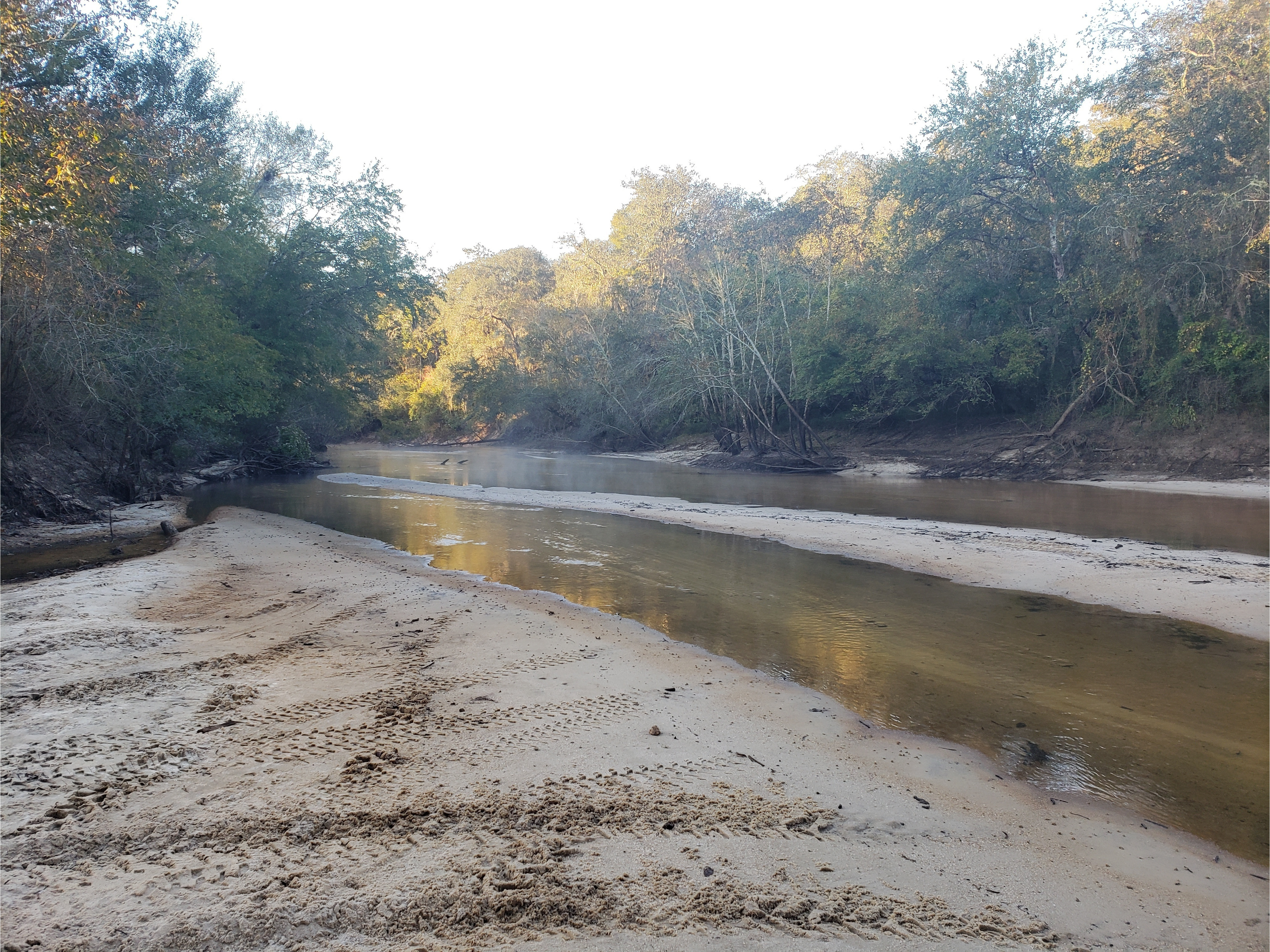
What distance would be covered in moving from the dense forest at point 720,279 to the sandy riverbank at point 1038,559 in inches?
405

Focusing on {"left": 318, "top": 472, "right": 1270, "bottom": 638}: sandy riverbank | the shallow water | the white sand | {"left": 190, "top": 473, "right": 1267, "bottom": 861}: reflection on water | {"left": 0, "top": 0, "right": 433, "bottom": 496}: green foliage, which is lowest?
{"left": 190, "top": 473, "right": 1267, "bottom": 861}: reflection on water

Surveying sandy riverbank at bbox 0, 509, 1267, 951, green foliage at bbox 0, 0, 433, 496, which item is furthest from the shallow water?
sandy riverbank at bbox 0, 509, 1267, 951

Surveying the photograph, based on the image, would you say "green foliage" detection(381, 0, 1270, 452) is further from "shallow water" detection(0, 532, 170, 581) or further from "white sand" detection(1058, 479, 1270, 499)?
"shallow water" detection(0, 532, 170, 581)

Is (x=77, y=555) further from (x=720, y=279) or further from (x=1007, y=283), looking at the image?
(x=1007, y=283)

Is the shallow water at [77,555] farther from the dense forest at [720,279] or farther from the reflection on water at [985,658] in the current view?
the reflection on water at [985,658]

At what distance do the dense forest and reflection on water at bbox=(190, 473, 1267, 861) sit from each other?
23.3ft

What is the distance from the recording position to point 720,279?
26.3 metres

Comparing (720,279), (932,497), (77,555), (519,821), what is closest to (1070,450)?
(932,497)

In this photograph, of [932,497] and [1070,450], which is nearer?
[932,497]

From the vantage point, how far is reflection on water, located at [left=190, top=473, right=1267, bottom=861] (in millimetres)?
4359

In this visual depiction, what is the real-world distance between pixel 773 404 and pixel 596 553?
643 inches

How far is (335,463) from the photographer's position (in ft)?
105

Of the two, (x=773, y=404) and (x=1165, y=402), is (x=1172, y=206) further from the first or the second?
(x=773, y=404)

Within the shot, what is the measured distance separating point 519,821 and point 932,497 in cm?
1602
